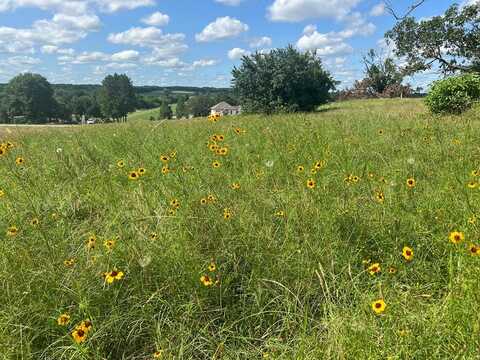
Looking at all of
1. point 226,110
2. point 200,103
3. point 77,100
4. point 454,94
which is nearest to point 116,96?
point 77,100

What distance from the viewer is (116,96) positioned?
7506 cm

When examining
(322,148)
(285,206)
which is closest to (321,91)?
(322,148)

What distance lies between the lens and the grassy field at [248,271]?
1496mm

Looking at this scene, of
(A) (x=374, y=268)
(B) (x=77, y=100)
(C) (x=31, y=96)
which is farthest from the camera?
(B) (x=77, y=100)

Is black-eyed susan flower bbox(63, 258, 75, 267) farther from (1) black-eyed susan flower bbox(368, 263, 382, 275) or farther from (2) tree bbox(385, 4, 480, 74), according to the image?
(2) tree bbox(385, 4, 480, 74)

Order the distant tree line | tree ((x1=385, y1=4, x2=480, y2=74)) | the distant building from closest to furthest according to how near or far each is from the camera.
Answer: the distant building → tree ((x1=385, y1=4, x2=480, y2=74)) → the distant tree line

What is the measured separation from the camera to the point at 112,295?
1.80 meters

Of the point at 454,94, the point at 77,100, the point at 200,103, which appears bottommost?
the point at 454,94

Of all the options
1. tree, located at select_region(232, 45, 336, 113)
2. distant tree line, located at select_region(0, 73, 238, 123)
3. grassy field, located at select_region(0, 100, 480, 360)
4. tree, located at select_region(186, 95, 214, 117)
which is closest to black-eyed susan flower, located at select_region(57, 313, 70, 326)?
grassy field, located at select_region(0, 100, 480, 360)

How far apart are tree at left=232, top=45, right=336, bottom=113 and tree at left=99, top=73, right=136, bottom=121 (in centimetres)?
5182

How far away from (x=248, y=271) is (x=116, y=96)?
7846cm

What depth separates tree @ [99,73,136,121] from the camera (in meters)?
72.3

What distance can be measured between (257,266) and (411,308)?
73 cm

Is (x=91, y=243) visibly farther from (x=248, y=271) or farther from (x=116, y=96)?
(x=116, y=96)
